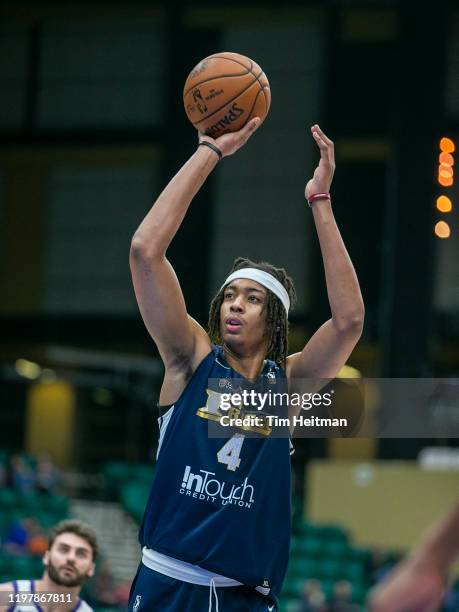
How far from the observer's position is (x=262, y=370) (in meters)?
4.02

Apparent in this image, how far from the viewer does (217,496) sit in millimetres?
3756

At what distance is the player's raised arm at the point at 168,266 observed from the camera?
12.0ft

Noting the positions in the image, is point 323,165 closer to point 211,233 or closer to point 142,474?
point 142,474

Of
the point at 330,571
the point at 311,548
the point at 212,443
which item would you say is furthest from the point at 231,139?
the point at 311,548

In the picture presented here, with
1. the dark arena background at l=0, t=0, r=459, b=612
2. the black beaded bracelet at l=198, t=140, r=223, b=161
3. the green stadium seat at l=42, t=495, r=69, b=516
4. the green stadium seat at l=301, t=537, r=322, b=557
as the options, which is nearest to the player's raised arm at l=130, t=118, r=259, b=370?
the black beaded bracelet at l=198, t=140, r=223, b=161

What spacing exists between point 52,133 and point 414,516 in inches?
388

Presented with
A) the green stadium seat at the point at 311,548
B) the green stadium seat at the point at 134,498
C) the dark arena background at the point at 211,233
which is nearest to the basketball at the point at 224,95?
the dark arena background at the point at 211,233

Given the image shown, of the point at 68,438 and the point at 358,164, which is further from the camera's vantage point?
the point at 68,438

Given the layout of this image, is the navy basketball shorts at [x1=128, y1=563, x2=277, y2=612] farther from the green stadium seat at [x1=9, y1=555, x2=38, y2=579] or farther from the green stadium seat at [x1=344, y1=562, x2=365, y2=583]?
the green stadium seat at [x1=344, y1=562, x2=365, y2=583]

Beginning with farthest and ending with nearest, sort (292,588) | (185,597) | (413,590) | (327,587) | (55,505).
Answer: (55,505), (327,587), (292,588), (185,597), (413,590)

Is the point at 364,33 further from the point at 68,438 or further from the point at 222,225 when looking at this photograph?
the point at 68,438

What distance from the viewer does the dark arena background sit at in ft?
50.5

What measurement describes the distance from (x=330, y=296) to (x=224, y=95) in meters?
0.78

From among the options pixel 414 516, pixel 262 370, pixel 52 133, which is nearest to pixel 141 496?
pixel 414 516
